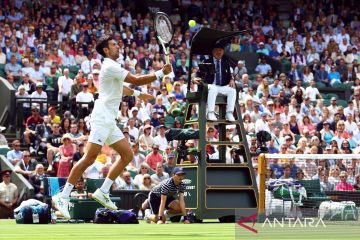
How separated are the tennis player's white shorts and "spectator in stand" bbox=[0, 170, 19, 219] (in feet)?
23.3

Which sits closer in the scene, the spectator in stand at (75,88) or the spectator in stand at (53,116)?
the spectator in stand at (53,116)

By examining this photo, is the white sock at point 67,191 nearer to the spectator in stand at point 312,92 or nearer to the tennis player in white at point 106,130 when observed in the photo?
the tennis player in white at point 106,130

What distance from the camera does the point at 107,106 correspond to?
1504 centimetres

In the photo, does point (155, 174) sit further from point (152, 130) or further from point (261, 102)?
point (261, 102)

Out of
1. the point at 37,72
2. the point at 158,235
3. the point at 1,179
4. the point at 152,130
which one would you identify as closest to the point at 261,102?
the point at 152,130

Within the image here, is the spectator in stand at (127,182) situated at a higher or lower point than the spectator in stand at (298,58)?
lower

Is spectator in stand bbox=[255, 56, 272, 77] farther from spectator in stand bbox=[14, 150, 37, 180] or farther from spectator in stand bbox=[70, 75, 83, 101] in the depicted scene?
spectator in stand bbox=[14, 150, 37, 180]

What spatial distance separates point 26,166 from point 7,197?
171cm

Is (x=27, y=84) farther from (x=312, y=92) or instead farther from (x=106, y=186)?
(x=106, y=186)


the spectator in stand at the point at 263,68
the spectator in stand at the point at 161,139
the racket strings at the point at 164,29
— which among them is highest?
the spectator in stand at the point at 263,68

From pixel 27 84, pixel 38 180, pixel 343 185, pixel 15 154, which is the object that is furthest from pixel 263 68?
pixel 38 180

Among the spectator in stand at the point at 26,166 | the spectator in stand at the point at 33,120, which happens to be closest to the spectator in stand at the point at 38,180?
the spectator in stand at the point at 26,166

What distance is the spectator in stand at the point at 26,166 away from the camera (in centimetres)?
2280

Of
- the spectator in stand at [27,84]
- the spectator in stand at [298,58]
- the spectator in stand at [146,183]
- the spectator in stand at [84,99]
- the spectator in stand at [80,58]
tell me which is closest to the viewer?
the spectator in stand at [146,183]
